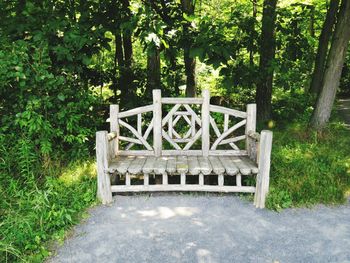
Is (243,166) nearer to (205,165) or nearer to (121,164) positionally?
(205,165)

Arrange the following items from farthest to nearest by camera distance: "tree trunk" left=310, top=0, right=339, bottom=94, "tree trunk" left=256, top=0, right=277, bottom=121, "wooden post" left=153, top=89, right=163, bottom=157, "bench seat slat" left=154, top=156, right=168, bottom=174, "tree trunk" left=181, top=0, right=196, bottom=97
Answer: "tree trunk" left=310, top=0, right=339, bottom=94 < "tree trunk" left=256, top=0, right=277, bottom=121 < "tree trunk" left=181, top=0, right=196, bottom=97 < "wooden post" left=153, top=89, right=163, bottom=157 < "bench seat slat" left=154, top=156, right=168, bottom=174

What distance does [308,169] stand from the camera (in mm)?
4887

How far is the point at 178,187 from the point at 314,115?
3.61 meters

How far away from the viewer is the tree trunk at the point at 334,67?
5.76 m

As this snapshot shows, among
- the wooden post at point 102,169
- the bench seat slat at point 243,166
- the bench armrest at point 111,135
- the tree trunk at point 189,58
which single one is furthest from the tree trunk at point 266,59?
the wooden post at point 102,169

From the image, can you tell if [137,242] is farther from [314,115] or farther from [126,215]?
[314,115]

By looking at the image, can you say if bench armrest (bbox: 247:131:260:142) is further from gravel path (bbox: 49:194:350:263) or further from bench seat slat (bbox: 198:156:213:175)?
gravel path (bbox: 49:194:350:263)

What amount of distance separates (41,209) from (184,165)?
6.41 feet

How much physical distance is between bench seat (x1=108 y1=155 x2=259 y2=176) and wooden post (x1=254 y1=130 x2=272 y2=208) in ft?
0.36

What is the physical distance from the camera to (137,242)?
11.4 ft

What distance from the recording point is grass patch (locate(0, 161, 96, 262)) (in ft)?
10.8

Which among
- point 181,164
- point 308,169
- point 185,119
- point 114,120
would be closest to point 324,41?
point 308,169

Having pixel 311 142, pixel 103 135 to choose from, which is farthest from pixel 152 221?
pixel 311 142

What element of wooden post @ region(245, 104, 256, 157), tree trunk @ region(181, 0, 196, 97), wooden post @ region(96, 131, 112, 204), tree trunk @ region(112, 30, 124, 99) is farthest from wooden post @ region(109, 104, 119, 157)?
wooden post @ region(245, 104, 256, 157)
